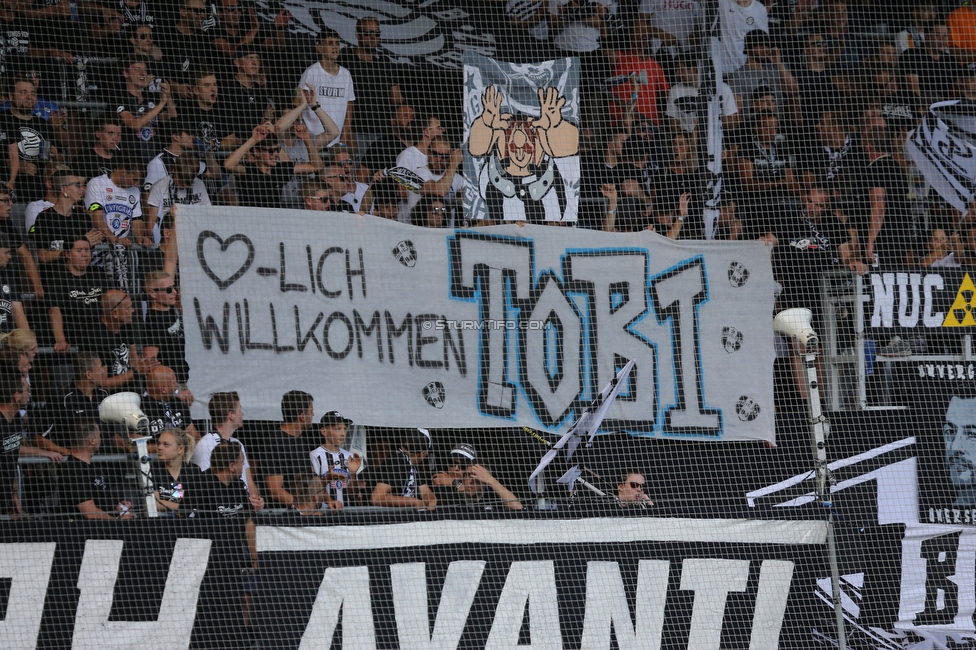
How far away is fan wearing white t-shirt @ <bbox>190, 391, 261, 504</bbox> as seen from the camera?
6.41 metres

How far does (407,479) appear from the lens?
6.77 meters

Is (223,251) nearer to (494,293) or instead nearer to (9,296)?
(9,296)

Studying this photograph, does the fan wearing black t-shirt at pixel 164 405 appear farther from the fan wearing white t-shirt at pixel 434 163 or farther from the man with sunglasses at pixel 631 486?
the man with sunglasses at pixel 631 486

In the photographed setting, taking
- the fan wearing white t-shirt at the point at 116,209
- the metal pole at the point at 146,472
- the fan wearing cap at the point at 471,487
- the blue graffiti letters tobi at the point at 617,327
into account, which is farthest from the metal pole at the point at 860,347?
the fan wearing white t-shirt at the point at 116,209

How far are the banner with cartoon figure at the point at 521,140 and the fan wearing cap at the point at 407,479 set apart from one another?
159cm

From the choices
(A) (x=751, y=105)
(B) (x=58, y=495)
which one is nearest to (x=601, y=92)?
(A) (x=751, y=105)

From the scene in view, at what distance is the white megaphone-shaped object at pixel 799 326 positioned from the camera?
21.8 feet

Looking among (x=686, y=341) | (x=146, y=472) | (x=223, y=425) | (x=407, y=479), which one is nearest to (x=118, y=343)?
(x=223, y=425)

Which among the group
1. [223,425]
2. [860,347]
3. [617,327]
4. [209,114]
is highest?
[209,114]

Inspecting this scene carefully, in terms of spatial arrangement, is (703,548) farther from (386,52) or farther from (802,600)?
(386,52)

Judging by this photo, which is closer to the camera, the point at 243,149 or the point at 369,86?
the point at 243,149

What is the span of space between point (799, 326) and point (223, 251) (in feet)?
11.8

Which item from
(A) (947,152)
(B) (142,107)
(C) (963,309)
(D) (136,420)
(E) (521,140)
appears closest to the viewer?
(D) (136,420)

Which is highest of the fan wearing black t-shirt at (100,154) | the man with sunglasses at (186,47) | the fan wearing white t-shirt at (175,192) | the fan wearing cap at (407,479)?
the man with sunglasses at (186,47)
